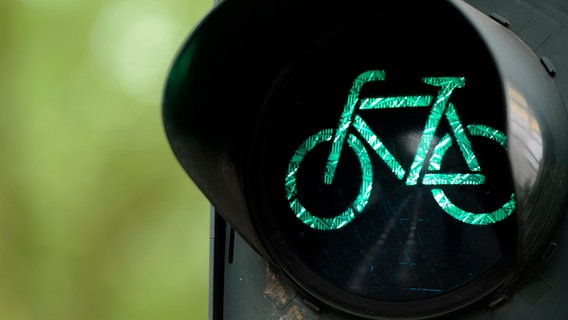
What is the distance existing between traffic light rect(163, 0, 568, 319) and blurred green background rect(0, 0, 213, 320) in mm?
6552


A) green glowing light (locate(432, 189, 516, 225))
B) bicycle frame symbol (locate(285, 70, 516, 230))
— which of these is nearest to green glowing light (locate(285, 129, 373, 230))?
bicycle frame symbol (locate(285, 70, 516, 230))

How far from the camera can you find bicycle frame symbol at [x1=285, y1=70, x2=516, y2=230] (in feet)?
9.91

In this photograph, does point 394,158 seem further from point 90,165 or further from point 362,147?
point 90,165

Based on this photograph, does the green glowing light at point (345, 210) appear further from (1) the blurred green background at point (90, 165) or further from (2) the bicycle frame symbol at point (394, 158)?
(1) the blurred green background at point (90, 165)

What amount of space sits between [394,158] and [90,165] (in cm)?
751

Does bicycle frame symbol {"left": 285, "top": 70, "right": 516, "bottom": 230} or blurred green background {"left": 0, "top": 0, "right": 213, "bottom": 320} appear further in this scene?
blurred green background {"left": 0, "top": 0, "right": 213, "bottom": 320}

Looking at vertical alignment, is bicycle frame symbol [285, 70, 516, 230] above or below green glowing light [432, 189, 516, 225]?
above

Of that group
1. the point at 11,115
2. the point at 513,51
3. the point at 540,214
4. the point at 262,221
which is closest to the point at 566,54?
the point at 513,51

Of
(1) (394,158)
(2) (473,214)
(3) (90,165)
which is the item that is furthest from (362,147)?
(3) (90,165)

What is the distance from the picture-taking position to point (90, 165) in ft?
34.3

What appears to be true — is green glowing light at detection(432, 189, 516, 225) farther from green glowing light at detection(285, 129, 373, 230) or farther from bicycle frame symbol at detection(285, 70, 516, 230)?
green glowing light at detection(285, 129, 373, 230)

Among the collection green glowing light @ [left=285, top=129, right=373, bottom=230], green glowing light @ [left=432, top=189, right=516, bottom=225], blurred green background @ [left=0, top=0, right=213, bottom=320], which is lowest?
green glowing light @ [left=432, top=189, right=516, bottom=225]

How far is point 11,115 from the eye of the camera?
32.1 feet

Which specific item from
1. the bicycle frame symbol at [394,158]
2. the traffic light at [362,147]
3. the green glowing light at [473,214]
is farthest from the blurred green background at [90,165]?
the green glowing light at [473,214]
